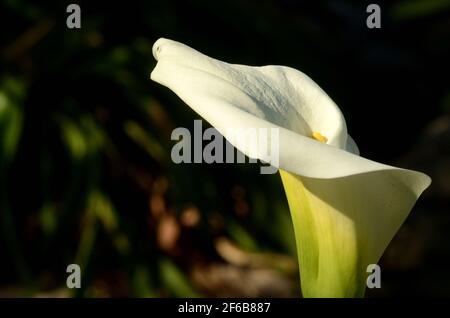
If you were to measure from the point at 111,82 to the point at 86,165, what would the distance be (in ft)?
0.90

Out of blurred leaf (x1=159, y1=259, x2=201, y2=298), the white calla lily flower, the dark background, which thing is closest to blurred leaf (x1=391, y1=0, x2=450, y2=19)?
the dark background

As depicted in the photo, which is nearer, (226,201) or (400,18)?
(226,201)

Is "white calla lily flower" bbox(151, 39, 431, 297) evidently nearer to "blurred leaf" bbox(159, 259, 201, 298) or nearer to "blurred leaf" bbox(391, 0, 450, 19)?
"blurred leaf" bbox(159, 259, 201, 298)

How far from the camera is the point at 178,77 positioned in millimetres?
532

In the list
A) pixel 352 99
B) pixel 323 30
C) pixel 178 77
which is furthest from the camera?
pixel 323 30

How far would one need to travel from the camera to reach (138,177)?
6.07 ft

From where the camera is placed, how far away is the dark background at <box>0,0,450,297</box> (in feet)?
5.57

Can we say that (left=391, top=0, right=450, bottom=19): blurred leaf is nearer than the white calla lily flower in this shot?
No

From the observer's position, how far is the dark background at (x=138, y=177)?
66.9 inches

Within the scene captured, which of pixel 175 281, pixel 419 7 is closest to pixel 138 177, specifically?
pixel 175 281

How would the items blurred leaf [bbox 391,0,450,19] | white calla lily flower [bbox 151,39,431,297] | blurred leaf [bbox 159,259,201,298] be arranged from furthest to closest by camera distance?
blurred leaf [bbox 391,0,450,19]
blurred leaf [bbox 159,259,201,298]
white calla lily flower [bbox 151,39,431,297]

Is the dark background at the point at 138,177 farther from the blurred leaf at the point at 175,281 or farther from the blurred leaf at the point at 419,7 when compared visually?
the blurred leaf at the point at 419,7

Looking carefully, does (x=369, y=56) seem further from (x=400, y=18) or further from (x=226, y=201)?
(x=226, y=201)
